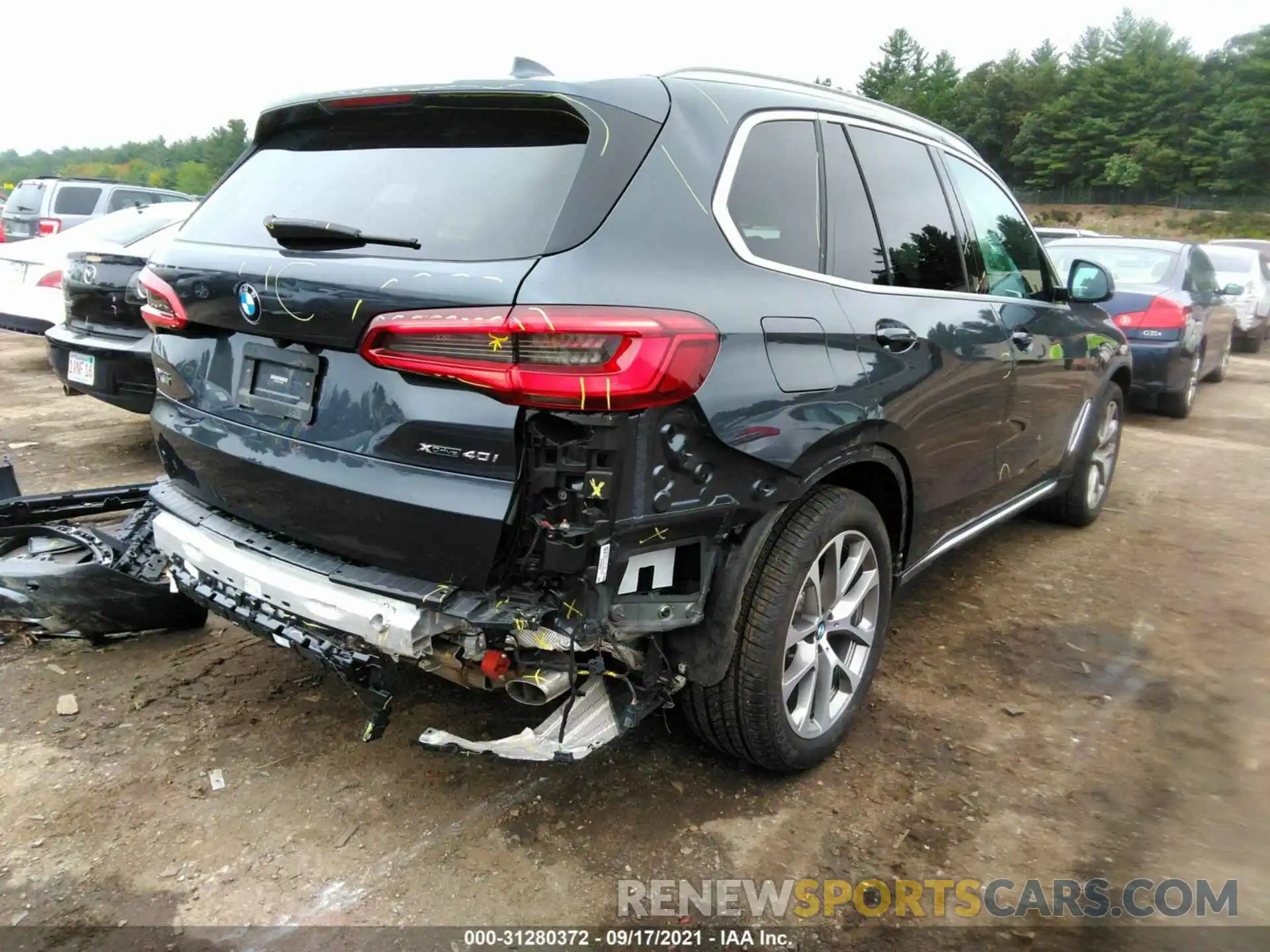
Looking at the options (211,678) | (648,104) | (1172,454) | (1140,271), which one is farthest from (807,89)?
(1140,271)

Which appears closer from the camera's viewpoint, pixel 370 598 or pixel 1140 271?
pixel 370 598

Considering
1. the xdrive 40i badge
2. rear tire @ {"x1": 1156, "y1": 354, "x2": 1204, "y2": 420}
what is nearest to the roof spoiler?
the xdrive 40i badge

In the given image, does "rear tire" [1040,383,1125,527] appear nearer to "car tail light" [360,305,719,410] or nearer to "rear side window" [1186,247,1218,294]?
"car tail light" [360,305,719,410]

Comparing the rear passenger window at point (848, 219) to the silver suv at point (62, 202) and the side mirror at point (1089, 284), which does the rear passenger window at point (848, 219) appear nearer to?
the side mirror at point (1089, 284)

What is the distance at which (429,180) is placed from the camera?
2.26 m

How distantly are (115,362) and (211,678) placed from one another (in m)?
2.74

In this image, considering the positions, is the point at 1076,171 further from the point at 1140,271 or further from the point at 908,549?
the point at 908,549

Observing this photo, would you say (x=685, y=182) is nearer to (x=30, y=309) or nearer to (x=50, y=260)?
(x=30, y=309)

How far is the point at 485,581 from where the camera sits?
79.7 inches

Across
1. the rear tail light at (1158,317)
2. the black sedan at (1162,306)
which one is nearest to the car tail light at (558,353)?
the black sedan at (1162,306)

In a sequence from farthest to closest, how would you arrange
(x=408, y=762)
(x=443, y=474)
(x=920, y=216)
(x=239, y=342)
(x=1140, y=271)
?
(x=1140, y=271) → (x=920, y=216) → (x=408, y=762) → (x=239, y=342) → (x=443, y=474)

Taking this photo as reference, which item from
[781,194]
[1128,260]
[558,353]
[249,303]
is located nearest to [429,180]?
[249,303]

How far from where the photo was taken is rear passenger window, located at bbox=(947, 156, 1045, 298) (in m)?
3.60

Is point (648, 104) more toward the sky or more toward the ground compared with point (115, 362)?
more toward the sky
